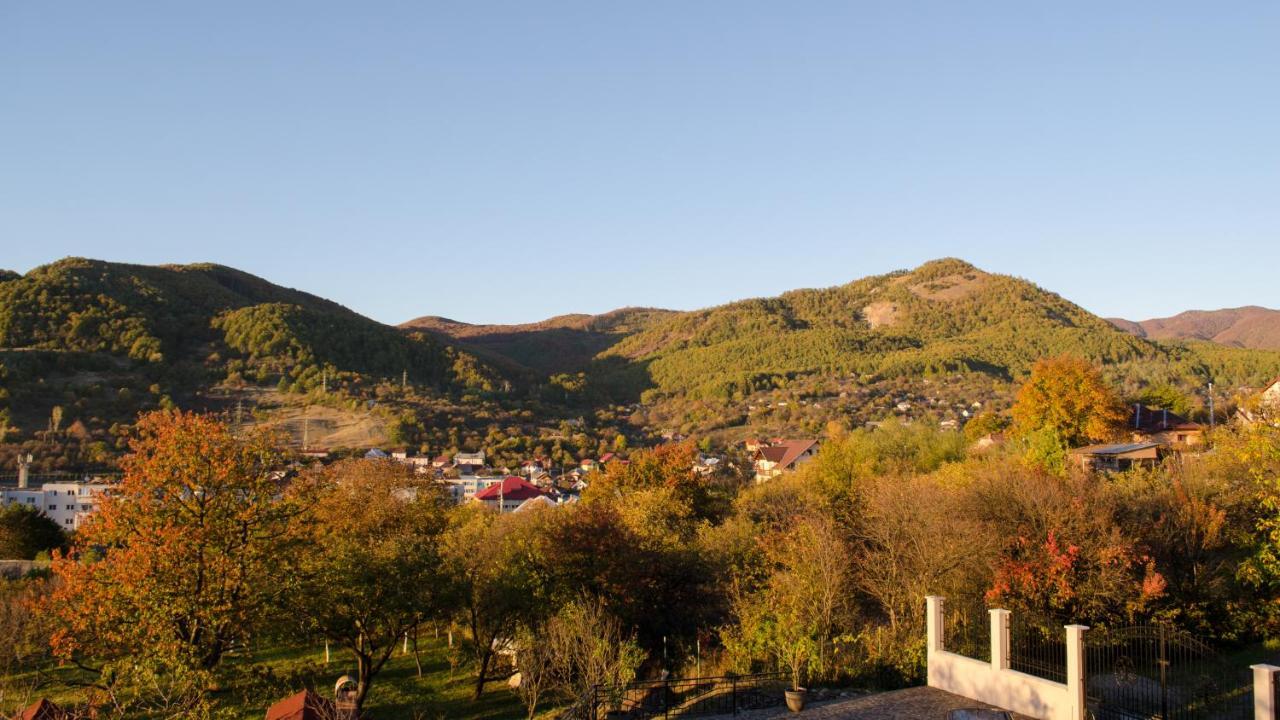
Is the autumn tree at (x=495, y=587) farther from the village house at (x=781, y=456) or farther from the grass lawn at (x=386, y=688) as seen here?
the village house at (x=781, y=456)

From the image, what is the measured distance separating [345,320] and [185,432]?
369ft

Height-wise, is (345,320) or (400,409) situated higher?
(345,320)

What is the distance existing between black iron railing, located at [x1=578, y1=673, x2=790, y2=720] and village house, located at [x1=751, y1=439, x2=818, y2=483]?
3939 centimetres

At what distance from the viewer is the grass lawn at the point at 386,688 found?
800 inches

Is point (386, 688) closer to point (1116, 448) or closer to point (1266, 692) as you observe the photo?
point (1266, 692)

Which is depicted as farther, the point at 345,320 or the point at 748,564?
the point at 345,320

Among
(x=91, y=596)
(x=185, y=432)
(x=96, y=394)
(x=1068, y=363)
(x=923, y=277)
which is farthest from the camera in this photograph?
(x=923, y=277)

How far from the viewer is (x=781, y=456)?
2427 inches

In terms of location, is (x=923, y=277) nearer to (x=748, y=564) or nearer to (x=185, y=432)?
(x=748, y=564)

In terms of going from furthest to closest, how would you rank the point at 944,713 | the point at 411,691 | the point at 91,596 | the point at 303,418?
1. the point at 303,418
2. the point at 411,691
3. the point at 91,596
4. the point at 944,713

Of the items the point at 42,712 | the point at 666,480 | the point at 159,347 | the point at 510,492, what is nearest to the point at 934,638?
the point at 42,712

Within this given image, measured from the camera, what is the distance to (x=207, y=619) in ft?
51.6

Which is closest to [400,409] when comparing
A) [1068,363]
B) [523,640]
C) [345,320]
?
[345,320]

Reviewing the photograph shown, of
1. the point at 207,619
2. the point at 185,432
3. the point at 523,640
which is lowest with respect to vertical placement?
the point at 523,640
